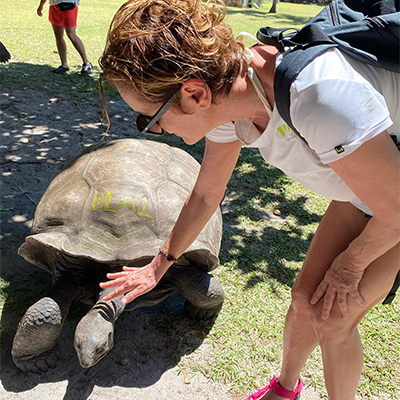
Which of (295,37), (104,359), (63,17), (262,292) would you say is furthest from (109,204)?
(63,17)

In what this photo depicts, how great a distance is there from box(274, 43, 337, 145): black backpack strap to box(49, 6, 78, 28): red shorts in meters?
6.84

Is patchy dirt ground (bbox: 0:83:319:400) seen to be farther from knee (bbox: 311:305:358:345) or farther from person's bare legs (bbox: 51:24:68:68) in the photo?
person's bare legs (bbox: 51:24:68:68)

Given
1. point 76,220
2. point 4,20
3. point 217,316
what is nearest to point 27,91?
point 76,220

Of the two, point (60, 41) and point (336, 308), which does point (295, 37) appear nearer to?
point (336, 308)

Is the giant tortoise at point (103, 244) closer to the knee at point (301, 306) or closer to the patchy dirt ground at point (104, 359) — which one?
the patchy dirt ground at point (104, 359)

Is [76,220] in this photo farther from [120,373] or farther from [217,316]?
[217,316]

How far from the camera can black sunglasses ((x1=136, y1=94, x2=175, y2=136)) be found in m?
1.41

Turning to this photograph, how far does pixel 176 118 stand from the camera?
1.48 metres

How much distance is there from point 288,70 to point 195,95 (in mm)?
304

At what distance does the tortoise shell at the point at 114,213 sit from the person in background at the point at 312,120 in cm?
97

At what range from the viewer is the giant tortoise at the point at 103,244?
249cm

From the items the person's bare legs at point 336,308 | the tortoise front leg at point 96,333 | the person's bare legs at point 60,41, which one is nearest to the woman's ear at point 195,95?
the person's bare legs at point 336,308

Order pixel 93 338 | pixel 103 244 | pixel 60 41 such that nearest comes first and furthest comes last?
pixel 93 338 → pixel 103 244 → pixel 60 41

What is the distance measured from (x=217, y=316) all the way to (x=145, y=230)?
0.83m
